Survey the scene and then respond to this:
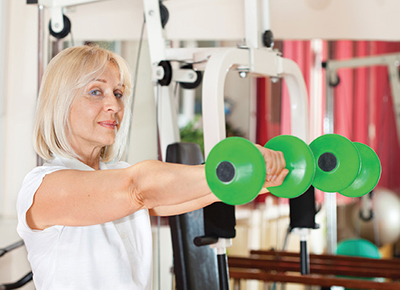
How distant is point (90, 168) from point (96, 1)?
662 millimetres

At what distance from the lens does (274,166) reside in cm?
71

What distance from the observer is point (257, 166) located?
2.12 feet

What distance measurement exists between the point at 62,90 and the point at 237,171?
47cm

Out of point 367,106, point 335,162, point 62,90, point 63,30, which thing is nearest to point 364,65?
point 63,30

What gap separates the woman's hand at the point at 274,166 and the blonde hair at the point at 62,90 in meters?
0.44

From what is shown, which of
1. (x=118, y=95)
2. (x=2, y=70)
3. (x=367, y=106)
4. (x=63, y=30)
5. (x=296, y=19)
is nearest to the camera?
(x=118, y=95)

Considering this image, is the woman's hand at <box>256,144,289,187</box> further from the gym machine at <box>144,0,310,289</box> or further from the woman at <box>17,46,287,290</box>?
the gym machine at <box>144,0,310,289</box>

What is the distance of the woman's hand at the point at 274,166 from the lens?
0.70m

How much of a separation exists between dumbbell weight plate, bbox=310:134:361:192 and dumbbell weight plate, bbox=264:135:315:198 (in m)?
0.12

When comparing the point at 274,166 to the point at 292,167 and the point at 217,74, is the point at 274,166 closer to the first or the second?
the point at 292,167

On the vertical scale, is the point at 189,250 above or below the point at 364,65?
below

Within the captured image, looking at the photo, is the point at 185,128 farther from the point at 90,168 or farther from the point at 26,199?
the point at 26,199

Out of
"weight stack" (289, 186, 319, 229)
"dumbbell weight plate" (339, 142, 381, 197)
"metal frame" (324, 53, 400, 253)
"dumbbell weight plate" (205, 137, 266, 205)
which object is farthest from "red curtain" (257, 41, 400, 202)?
"dumbbell weight plate" (205, 137, 266, 205)

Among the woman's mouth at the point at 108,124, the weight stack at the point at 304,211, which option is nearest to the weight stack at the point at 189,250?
the weight stack at the point at 304,211
